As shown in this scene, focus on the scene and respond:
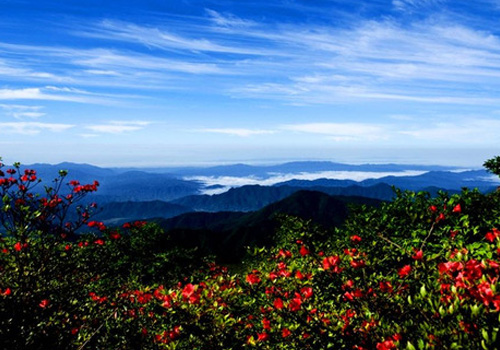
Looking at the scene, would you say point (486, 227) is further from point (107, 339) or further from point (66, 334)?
point (66, 334)

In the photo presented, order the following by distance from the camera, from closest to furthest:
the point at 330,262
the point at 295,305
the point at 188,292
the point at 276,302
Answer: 1. the point at 276,302
2. the point at 295,305
3. the point at 330,262
4. the point at 188,292

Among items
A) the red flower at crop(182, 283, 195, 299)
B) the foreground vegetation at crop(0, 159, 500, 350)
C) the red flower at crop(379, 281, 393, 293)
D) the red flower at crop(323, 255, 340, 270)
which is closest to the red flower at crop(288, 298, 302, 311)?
the foreground vegetation at crop(0, 159, 500, 350)

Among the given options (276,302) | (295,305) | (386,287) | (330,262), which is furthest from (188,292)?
(386,287)

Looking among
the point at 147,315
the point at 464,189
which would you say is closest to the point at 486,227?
the point at 464,189

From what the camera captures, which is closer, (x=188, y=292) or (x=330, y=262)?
(x=330, y=262)

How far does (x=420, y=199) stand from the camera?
13914 mm

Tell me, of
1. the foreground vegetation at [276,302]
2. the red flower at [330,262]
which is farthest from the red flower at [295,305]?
the red flower at [330,262]

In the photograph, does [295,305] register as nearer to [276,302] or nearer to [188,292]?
[276,302]

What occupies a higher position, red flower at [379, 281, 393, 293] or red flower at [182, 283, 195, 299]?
red flower at [379, 281, 393, 293]

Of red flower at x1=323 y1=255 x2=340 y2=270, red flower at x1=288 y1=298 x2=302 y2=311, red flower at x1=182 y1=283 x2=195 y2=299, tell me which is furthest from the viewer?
red flower at x1=182 y1=283 x2=195 y2=299

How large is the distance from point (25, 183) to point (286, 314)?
31.1 ft

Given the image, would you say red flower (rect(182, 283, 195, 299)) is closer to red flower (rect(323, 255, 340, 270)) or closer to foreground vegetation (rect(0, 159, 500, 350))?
foreground vegetation (rect(0, 159, 500, 350))

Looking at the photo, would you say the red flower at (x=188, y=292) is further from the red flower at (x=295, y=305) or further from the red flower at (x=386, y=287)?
the red flower at (x=386, y=287)

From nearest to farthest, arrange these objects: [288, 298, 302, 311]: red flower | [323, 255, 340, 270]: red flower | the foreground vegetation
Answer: the foreground vegetation
[288, 298, 302, 311]: red flower
[323, 255, 340, 270]: red flower
